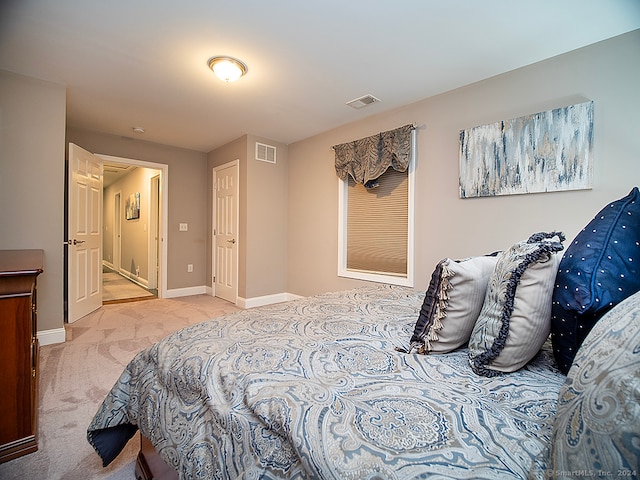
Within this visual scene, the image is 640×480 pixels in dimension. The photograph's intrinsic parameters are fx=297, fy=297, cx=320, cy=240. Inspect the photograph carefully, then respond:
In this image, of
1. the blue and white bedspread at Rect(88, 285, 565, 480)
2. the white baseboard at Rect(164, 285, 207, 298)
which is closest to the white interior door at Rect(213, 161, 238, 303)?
the white baseboard at Rect(164, 285, 207, 298)

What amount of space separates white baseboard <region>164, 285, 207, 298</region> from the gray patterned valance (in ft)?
10.7

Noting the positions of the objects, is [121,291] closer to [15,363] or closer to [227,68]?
[15,363]

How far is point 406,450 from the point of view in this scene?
0.56 m

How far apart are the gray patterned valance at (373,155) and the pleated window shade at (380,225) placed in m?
0.15

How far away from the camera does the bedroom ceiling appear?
1907 millimetres

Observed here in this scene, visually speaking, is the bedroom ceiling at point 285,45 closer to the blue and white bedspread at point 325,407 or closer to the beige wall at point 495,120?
the beige wall at point 495,120

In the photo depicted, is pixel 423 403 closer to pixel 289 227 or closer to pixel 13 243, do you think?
pixel 13 243

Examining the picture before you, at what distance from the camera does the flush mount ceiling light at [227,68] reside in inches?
96.6

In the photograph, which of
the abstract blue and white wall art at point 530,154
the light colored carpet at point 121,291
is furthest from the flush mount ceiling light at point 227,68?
the light colored carpet at point 121,291

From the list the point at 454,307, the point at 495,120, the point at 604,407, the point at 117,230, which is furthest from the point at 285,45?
the point at 117,230

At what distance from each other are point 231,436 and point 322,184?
3713 mm

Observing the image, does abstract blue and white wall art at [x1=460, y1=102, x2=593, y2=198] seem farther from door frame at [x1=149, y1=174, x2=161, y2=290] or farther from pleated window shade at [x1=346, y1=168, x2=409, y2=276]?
door frame at [x1=149, y1=174, x2=161, y2=290]

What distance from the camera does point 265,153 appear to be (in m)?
4.50

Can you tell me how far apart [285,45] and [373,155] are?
1.57 metres
